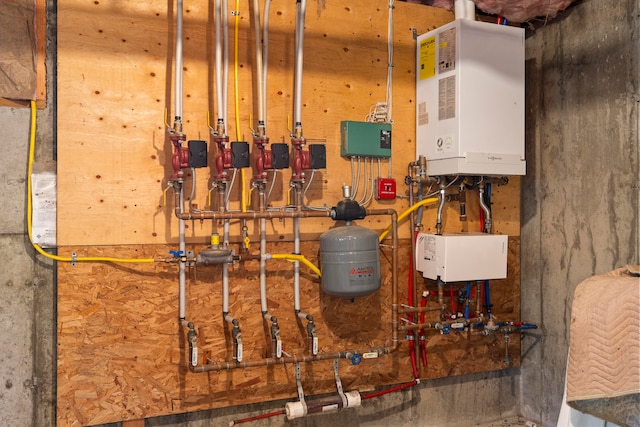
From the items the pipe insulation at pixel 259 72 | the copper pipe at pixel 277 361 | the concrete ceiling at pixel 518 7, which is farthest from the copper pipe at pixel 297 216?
the concrete ceiling at pixel 518 7

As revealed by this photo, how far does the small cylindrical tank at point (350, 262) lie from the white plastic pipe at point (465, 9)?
1.33 metres

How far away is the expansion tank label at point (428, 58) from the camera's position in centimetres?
297

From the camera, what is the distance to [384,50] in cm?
303

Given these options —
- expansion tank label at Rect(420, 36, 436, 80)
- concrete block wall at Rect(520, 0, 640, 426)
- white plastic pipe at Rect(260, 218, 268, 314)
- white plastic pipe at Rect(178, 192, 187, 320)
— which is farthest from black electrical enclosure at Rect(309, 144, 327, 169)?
concrete block wall at Rect(520, 0, 640, 426)

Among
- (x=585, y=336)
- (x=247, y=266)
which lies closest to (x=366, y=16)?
(x=247, y=266)

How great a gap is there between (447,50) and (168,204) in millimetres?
1639

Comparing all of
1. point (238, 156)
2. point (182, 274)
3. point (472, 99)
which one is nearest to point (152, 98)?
point (238, 156)

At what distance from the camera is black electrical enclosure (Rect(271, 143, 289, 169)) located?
260cm

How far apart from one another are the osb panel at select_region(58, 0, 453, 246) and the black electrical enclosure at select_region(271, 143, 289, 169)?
0.59ft

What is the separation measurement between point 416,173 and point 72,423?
2.10 meters

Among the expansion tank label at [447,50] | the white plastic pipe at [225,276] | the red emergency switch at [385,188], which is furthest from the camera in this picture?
the red emergency switch at [385,188]

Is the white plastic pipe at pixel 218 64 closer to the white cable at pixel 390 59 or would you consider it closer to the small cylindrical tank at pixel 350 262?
the small cylindrical tank at pixel 350 262

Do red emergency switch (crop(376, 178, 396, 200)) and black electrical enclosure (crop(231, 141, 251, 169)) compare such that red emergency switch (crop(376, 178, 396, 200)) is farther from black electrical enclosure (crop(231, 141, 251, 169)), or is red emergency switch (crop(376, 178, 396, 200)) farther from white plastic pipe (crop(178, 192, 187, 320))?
white plastic pipe (crop(178, 192, 187, 320))

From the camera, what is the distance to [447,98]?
2869 mm
